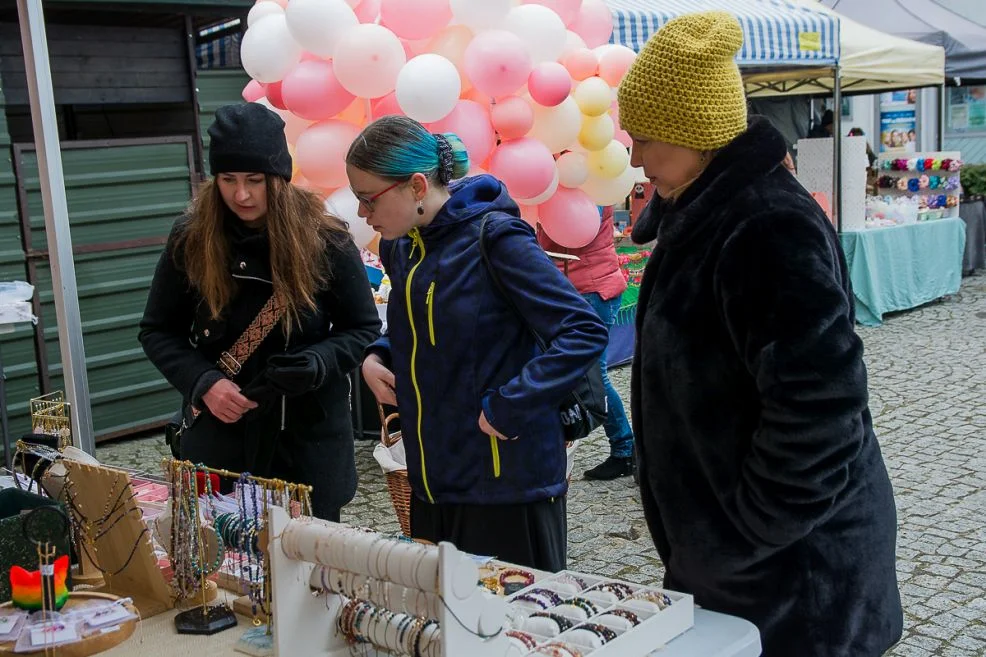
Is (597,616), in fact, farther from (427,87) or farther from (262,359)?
(427,87)

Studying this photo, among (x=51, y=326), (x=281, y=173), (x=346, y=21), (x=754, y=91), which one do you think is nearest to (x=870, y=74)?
(x=754, y=91)

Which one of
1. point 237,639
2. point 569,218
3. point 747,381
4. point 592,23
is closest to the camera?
point 747,381

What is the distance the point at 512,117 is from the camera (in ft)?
14.9

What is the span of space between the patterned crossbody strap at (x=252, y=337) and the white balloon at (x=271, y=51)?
2.53 metres

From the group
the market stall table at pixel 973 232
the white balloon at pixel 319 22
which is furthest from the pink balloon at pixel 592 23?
the market stall table at pixel 973 232

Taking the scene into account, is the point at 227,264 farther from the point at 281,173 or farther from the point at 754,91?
the point at 754,91

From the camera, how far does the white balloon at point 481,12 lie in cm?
455

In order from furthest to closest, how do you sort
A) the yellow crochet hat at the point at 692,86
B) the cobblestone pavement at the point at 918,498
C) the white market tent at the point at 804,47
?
1. the white market tent at the point at 804,47
2. the cobblestone pavement at the point at 918,498
3. the yellow crochet hat at the point at 692,86

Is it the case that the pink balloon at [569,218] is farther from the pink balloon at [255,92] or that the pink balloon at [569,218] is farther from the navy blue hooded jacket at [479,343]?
the navy blue hooded jacket at [479,343]

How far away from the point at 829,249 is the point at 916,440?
456 cm

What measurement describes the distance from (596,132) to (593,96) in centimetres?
19

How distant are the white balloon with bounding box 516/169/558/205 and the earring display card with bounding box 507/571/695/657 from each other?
3175mm

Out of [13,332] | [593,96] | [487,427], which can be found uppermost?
[593,96]

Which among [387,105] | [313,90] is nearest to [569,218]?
[387,105]
